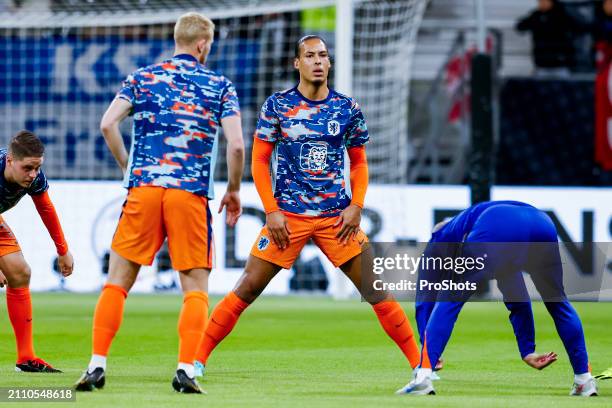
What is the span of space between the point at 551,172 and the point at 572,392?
41.9 feet

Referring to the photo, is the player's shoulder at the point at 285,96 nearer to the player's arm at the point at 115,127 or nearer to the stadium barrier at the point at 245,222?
the player's arm at the point at 115,127

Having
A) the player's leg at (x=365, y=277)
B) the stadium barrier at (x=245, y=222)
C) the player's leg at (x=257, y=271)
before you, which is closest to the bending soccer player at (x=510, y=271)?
the player's leg at (x=365, y=277)

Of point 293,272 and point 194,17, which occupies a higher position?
point 194,17

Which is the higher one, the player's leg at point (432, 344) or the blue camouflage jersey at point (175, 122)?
the blue camouflage jersey at point (175, 122)

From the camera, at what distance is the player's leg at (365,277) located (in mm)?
7062

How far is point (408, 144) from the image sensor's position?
19.5m

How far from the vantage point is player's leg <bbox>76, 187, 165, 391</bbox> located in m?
6.36

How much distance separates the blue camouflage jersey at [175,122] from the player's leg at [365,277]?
84 centimetres

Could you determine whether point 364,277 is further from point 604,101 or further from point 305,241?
point 604,101

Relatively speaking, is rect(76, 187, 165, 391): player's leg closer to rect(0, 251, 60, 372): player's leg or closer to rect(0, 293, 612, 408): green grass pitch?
rect(0, 293, 612, 408): green grass pitch

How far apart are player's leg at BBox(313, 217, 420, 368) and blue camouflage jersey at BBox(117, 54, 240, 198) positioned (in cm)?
84

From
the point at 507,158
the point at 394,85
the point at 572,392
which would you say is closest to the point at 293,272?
the point at 394,85

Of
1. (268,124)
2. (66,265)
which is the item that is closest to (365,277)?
(268,124)

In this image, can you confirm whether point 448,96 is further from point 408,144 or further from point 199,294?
point 199,294
